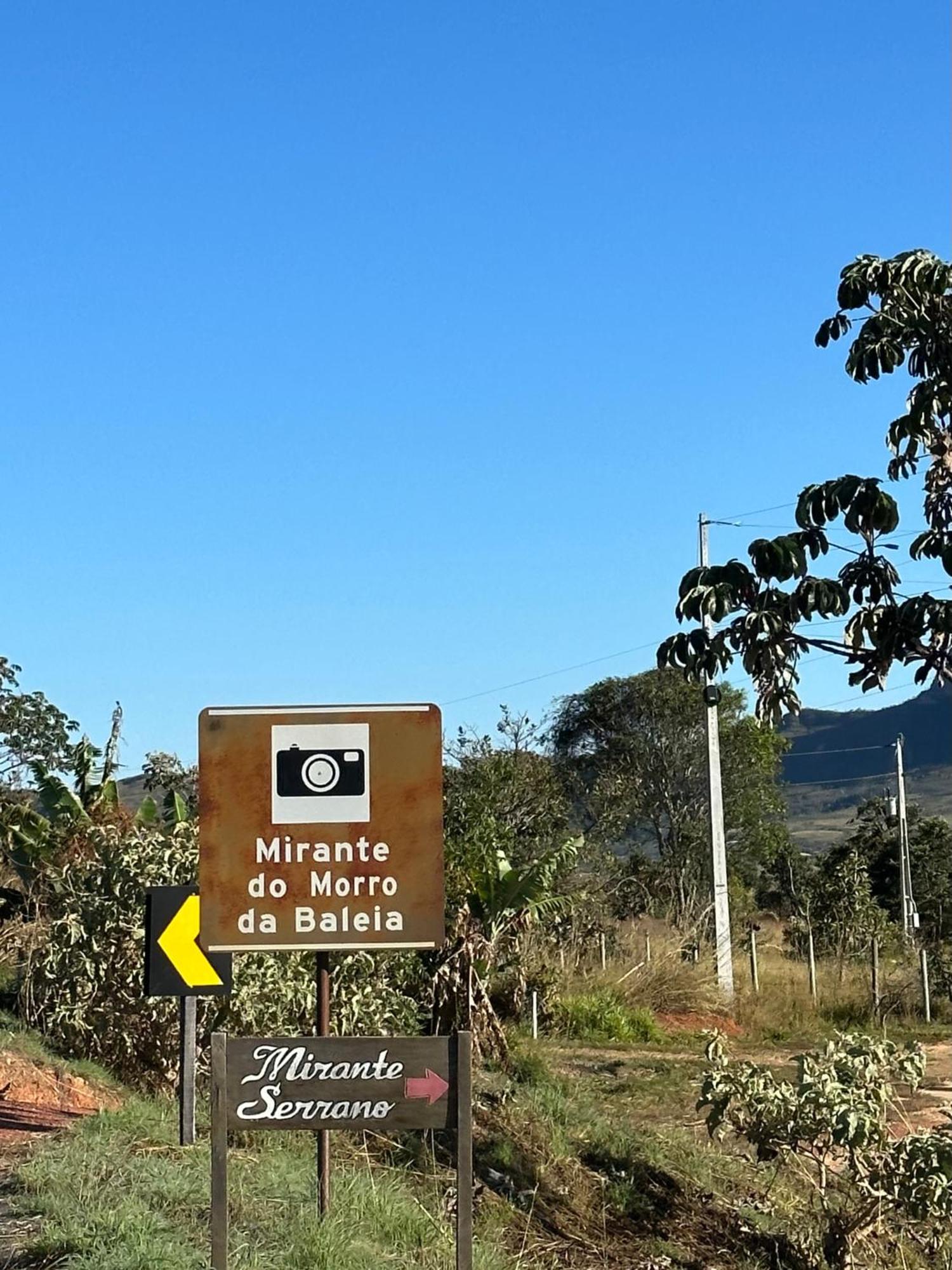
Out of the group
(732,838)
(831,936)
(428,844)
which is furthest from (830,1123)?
(732,838)

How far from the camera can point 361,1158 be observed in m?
10.7

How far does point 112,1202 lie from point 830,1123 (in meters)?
4.81

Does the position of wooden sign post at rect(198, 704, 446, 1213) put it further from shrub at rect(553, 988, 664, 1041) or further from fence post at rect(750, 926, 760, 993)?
fence post at rect(750, 926, 760, 993)

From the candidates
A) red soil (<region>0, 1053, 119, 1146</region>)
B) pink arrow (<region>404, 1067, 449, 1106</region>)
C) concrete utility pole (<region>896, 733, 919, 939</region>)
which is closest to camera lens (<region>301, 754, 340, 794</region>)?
pink arrow (<region>404, 1067, 449, 1106</region>)

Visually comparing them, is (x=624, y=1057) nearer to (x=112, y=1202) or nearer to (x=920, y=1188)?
(x=920, y=1188)

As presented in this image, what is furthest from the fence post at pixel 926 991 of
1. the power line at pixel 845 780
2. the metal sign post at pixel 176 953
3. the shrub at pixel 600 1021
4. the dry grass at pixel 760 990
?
the power line at pixel 845 780

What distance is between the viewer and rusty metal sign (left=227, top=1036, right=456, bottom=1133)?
21.3 feet

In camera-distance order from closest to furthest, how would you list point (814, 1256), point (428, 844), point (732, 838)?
point (428, 844) < point (814, 1256) < point (732, 838)

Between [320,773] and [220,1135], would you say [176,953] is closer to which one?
[320,773]

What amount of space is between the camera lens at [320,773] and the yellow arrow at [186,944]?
3197mm

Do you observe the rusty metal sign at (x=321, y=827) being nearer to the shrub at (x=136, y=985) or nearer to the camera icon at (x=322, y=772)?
the camera icon at (x=322, y=772)

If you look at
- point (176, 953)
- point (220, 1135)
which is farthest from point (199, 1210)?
point (176, 953)

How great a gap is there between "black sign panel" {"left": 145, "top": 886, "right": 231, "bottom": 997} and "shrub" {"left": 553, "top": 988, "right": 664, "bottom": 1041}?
43.3ft

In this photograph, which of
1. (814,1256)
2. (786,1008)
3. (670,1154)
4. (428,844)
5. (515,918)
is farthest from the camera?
(786,1008)
